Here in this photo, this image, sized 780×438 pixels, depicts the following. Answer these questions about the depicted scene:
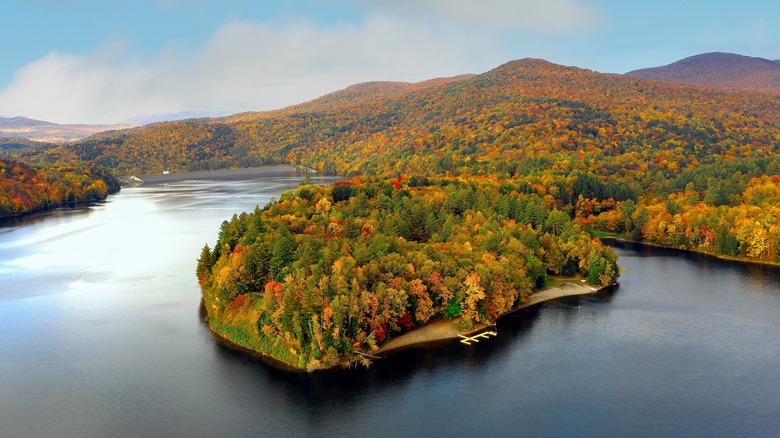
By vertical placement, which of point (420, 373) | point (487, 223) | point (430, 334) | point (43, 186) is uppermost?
point (43, 186)

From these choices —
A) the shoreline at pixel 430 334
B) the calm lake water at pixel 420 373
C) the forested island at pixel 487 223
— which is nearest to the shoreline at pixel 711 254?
the forested island at pixel 487 223

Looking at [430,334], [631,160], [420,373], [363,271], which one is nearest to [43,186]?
[363,271]

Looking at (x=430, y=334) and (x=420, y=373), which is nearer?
(x=420, y=373)

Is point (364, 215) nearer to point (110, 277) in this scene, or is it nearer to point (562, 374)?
point (110, 277)

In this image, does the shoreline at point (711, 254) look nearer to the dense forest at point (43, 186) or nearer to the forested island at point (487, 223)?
the forested island at point (487, 223)

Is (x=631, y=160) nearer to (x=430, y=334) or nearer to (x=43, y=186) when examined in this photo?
(x=430, y=334)

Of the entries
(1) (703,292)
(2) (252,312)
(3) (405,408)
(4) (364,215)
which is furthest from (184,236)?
(1) (703,292)
